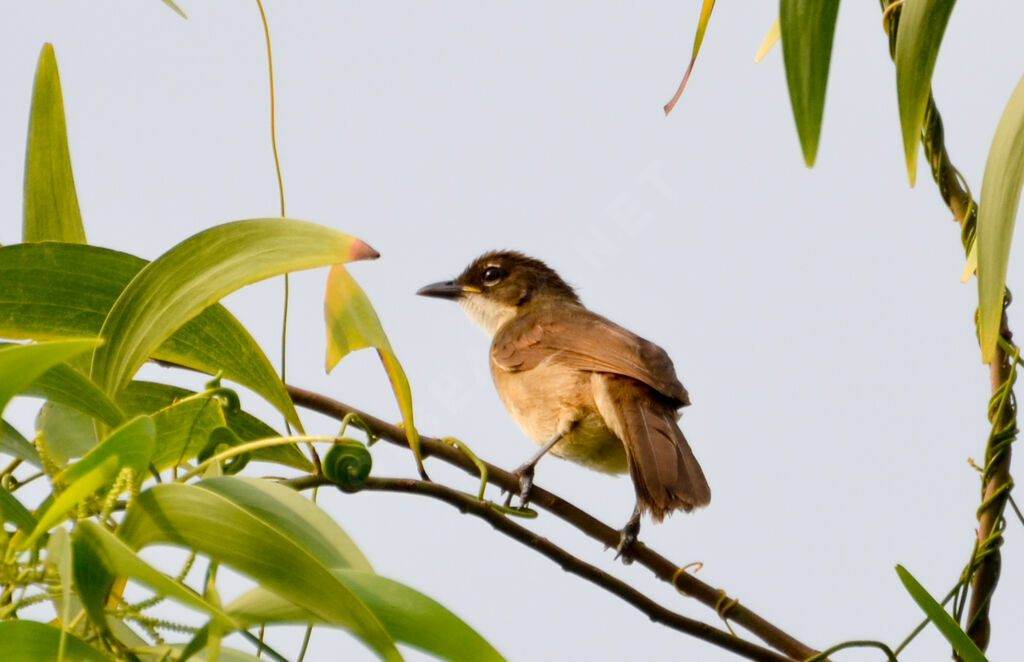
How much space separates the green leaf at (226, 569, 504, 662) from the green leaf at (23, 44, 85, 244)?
85 cm

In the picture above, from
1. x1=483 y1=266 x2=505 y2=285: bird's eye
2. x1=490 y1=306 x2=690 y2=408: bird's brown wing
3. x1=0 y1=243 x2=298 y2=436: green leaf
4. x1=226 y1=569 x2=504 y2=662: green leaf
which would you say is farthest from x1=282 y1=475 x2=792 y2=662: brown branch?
x1=483 y1=266 x2=505 y2=285: bird's eye

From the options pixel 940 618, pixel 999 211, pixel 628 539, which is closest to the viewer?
pixel 999 211

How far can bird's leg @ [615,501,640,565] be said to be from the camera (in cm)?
251

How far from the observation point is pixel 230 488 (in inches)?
48.5

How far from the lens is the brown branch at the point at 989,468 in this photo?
7.59ft

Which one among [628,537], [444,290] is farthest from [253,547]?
[444,290]

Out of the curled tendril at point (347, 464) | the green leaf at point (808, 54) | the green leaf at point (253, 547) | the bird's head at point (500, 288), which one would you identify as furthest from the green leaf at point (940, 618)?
the bird's head at point (500, 288)

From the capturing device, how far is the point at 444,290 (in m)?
5.98

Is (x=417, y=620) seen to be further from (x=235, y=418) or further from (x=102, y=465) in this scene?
(x=235, y=418)

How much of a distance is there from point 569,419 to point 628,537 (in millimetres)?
1448

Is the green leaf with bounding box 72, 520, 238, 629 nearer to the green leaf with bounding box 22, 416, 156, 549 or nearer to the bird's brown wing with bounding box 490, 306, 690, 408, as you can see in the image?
the green leaf with bounding box 22, 416, 156, 549

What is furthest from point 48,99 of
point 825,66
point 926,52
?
point 926,52

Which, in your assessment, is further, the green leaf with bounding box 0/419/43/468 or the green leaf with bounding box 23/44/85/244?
the green leaf with bounding box 23/44/85/244

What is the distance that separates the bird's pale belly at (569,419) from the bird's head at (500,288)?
4.24 ft
